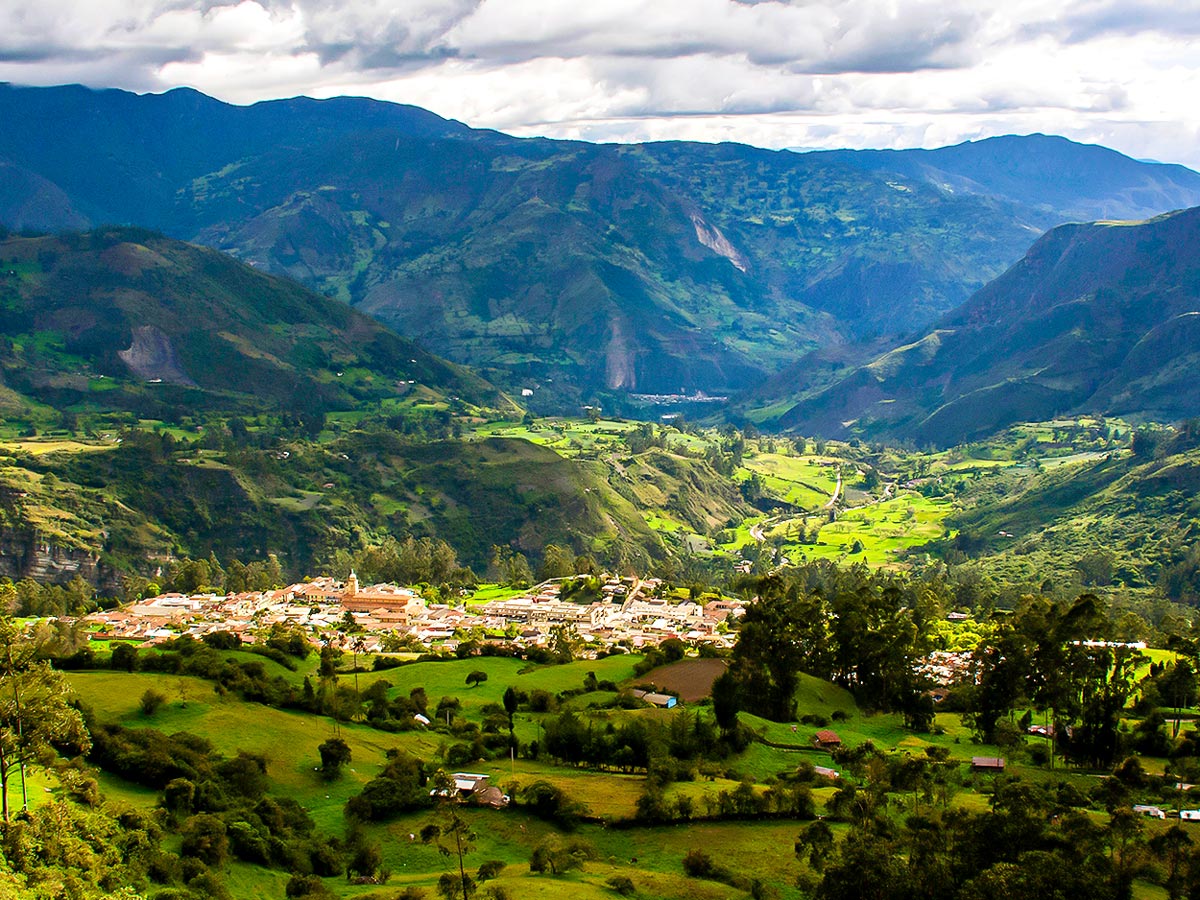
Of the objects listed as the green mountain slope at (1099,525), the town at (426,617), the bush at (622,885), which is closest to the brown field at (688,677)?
the town at (426,617)

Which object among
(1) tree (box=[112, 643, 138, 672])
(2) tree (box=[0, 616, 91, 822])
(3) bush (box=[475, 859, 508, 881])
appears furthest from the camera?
(1) tree (box=[112, 643, 138, 672])

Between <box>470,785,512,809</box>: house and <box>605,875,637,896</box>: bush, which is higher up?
<box>605,875,637,896</box>: bush

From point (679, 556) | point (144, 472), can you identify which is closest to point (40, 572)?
point (144, 472)

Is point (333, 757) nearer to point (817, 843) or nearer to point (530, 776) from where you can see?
point (530, 776)

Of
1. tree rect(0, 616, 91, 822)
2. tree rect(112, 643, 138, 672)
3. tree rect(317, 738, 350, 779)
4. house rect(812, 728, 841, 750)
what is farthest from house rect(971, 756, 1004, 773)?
tree rect(112, 643, 138, 672)

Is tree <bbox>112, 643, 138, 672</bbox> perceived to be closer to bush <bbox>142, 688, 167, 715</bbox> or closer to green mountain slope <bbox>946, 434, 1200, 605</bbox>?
bush <bbox>142, 688, 167, 715</bbox>
